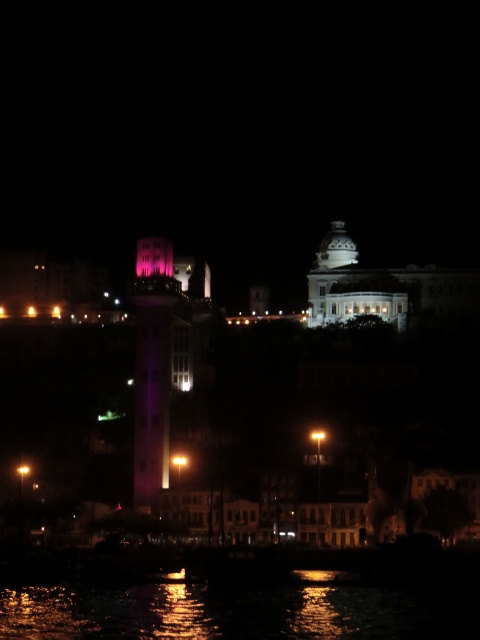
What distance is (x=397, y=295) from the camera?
545ft

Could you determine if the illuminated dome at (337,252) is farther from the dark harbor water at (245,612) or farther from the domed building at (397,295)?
the dark harbor water at (245,612)

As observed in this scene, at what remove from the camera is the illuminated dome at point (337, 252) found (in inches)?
6978

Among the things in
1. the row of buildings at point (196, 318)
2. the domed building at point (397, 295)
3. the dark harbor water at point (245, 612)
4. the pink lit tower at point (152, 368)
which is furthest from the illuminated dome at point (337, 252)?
the dark harbor water at point (245, 612)

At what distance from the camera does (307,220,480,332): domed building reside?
165625mm

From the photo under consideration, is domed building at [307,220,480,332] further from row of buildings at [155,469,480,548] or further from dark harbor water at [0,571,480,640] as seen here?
dark harbor water at [0,571,480,640]

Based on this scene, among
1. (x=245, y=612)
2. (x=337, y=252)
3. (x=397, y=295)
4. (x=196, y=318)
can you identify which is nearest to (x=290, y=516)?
(x=245, y=612)

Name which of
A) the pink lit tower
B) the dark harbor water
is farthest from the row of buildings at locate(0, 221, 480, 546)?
the dark harbor water

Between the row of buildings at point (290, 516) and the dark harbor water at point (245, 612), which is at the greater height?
the row of buildings at point (290, 516)

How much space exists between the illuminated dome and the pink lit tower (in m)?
54.0

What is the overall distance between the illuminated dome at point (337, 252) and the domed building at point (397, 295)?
165 inches

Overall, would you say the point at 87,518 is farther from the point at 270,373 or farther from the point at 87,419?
the point at 270,373

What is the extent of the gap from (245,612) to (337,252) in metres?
103

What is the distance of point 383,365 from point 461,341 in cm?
1646

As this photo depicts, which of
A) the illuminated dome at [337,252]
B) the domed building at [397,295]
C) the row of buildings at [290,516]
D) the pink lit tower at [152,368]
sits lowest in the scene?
→ the row of buildings at [290,516]
